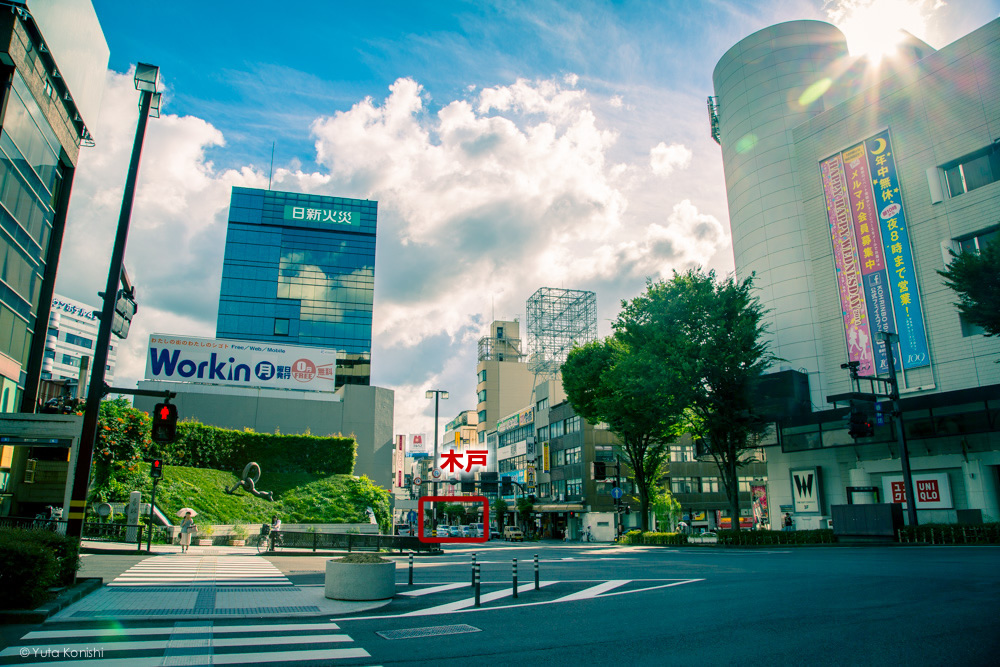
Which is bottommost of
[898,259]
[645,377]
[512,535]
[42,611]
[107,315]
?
[512,535]

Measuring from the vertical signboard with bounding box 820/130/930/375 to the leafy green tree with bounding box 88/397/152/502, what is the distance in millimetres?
40332

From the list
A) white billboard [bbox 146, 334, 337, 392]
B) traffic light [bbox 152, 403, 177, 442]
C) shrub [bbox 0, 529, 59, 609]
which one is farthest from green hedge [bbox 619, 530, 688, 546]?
shrub [bbox 0, 529, 59, 609]

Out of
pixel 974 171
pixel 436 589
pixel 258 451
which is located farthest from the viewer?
pixel 258 451

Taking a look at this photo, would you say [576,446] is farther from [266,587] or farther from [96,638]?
[96,638]

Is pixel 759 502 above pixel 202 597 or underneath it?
above

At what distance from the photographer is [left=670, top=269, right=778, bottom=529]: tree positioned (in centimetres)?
3478

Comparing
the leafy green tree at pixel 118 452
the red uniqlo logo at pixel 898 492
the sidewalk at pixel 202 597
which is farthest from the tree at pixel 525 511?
the sidewalk at pixel 202 597

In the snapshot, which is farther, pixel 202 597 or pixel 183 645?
pixel 202 597

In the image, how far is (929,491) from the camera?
34469mm

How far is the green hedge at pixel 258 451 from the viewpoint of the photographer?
1523 inches

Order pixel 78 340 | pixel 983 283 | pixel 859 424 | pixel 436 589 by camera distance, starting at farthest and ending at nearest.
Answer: pixel 78 340, pixel 859 424, pixel 983 283, pixel 436 589

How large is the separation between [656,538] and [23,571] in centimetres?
3606

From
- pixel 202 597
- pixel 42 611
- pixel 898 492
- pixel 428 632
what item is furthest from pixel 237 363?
pixel 898 492

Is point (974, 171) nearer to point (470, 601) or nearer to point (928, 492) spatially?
point (928, 492)
